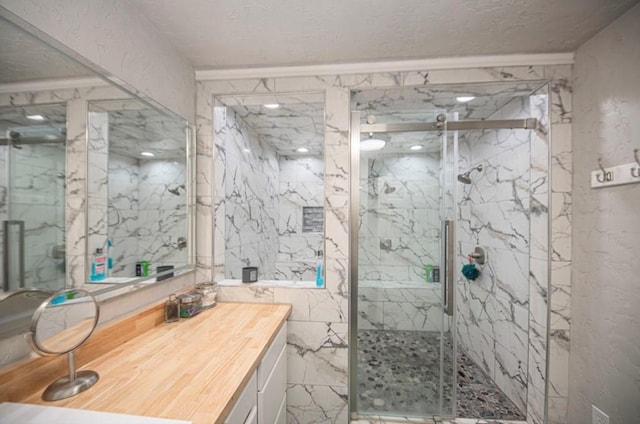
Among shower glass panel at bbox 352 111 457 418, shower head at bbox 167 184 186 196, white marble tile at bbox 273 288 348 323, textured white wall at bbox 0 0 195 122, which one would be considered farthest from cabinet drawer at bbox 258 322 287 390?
textured white wall at bbox 0 0 195 122

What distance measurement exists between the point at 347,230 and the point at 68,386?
4.61ft

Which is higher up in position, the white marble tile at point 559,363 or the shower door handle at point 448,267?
the shower door handle at point 448,267

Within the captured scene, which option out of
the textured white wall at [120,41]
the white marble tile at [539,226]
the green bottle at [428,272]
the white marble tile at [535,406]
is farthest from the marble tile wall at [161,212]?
the white marble tile at [535,406]

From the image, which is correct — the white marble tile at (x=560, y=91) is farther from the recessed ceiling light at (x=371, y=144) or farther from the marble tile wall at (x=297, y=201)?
the marble tile wall at (x=297, y=201)

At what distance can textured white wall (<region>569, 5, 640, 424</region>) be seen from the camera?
1.19 metres

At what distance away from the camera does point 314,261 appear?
11.7ft

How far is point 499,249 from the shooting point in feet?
6.89

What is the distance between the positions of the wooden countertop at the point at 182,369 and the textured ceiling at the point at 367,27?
1.62m

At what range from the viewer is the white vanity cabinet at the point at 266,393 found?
0.91 m

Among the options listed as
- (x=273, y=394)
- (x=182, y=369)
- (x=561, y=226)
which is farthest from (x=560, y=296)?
(x=182, y=369)

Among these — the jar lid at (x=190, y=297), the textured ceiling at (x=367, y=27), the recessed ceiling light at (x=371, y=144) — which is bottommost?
the jar lid at (x=190, y=297)

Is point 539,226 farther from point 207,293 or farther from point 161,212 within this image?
point 161,212

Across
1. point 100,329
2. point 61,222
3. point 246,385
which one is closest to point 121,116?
point 61,222

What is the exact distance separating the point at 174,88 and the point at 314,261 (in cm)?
268
